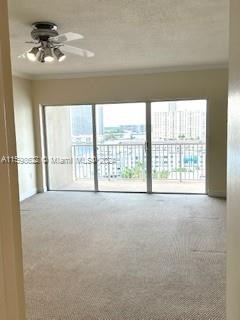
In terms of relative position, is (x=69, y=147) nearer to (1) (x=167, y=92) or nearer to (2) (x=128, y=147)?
(2) (x=128, y=147)

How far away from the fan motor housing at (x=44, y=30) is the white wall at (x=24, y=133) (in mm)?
2840

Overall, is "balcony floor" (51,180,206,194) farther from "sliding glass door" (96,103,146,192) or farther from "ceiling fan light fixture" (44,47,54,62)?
"ceiling fan light fixture" (44,47,54,62)

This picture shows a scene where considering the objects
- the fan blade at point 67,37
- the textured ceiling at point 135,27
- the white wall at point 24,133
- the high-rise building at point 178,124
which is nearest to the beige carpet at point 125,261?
the white wall at point 24,133

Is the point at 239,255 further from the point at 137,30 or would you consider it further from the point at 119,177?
the point at 119,177

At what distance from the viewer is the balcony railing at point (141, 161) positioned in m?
6.29

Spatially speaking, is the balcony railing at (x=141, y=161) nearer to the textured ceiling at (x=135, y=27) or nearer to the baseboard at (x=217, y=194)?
the baseboard at (x=217, y=194)

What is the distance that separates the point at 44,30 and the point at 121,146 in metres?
3.82

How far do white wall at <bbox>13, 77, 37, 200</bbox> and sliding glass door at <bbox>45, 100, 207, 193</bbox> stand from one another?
1.31 ft

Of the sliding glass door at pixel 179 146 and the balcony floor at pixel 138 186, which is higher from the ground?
the sliding glass door at pixel 179 146

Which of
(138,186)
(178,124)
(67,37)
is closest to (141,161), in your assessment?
(138,186)

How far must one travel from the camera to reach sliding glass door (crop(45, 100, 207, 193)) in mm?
5980

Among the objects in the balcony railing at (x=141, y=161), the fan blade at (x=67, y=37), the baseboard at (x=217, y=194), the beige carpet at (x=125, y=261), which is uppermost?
the fan blade at (x=67, y=37)

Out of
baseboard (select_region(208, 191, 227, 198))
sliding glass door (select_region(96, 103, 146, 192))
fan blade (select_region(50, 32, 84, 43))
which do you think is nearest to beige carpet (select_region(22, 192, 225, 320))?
baseboard (select_region(208, 191, 227, 198))

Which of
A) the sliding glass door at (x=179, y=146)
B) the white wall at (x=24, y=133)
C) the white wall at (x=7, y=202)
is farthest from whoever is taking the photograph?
the sliding glass door at (x=179, y=146)
